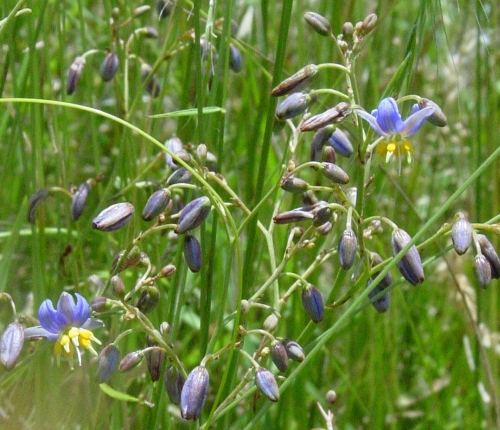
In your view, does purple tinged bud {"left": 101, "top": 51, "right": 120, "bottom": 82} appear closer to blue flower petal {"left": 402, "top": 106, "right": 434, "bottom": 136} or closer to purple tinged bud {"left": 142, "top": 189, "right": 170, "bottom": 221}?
purple tinged bud {"left": 142, "top": 189, "right": 170, "bottom": 221}

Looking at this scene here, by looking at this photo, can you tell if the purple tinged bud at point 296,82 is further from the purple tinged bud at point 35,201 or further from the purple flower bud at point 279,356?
the purple tinged bud at point 35,201

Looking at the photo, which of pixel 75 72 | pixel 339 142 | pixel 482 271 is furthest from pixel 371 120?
pixel 75 72

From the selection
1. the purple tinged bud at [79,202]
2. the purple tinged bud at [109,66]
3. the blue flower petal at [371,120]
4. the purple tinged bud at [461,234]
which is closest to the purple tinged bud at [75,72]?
the purple tinged bud at [109,66]

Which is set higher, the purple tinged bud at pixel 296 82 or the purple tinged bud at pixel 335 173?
the purple tinged bud at pixel 296 82

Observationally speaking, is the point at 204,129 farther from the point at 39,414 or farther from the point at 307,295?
the point at 39,414

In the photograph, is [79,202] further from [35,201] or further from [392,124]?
[392,124]

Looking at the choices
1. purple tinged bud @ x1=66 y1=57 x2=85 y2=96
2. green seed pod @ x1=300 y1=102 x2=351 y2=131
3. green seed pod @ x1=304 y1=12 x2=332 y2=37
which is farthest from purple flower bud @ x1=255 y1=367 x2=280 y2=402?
purple tinged bud @ x1=66 y1=57 x2=85 y2=96

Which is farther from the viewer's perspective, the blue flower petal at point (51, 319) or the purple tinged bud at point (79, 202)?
the purple tinged bud at point (79, 202)
